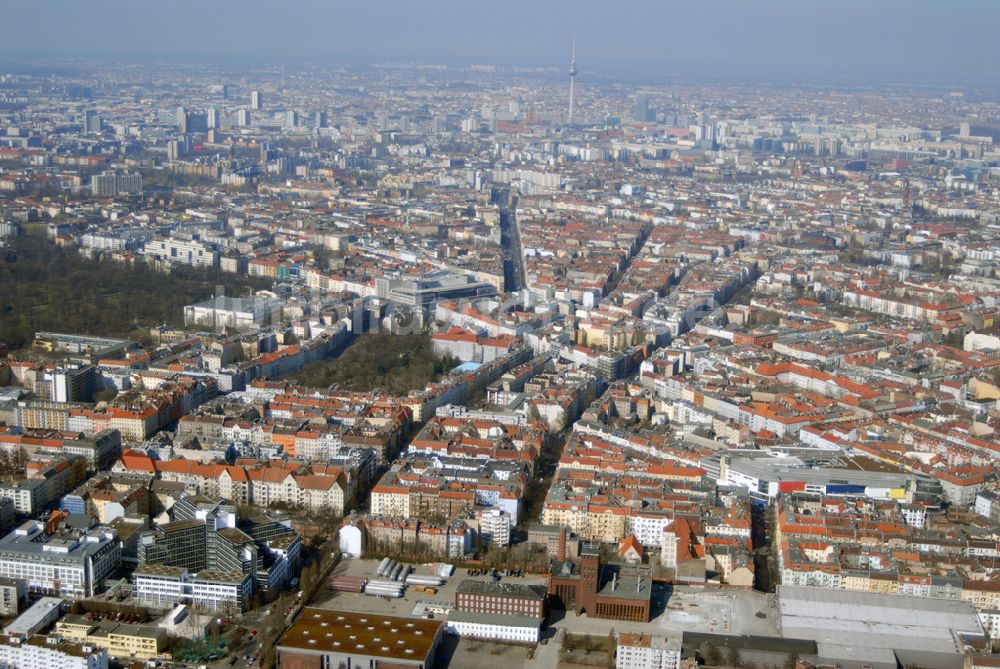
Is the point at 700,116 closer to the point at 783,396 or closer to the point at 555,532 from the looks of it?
the point at 783,396

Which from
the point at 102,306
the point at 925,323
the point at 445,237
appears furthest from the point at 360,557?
the point at 445,237

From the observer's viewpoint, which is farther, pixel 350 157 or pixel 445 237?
pixel 350 157

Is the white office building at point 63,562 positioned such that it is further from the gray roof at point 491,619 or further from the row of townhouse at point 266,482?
the gray roof at point 491,619

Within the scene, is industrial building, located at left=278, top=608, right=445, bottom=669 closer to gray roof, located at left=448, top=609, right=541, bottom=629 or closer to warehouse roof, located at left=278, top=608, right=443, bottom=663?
warehouse roof, located at left=278, top=608, right=443, bottom=663

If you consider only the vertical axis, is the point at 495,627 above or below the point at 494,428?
below

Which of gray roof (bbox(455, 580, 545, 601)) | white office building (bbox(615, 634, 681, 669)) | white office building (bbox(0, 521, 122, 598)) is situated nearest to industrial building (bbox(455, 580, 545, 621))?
gray roof (bbox(455, 580, 545, 601))

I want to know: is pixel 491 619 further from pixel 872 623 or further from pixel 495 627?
pixel 872 623

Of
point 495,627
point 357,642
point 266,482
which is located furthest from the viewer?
point 266,482

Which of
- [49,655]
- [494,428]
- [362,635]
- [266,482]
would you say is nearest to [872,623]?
[362,635]

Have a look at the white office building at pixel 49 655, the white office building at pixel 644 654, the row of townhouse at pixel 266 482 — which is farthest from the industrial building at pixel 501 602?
the white office building at pixel 49 655
